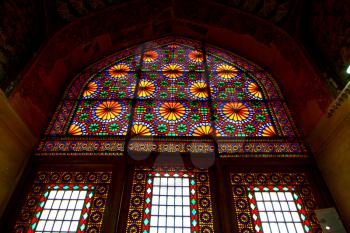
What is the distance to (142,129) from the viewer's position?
4566mm

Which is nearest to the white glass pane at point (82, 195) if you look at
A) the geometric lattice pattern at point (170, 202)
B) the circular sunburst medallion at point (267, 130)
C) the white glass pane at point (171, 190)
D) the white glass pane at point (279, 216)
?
the geometric lattice pattern at point (170, 202)

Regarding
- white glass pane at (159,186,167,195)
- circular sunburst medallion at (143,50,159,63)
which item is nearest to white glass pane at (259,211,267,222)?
white glass pane at (159,186,167,195)

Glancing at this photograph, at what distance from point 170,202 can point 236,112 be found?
2.07 m

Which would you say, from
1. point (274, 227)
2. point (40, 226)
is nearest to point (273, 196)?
point (274, 227)

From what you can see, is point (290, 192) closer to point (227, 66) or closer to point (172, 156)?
point (172, 156)

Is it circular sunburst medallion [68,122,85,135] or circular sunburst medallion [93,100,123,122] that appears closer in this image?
circular sunburst medallion [68,122,85,135]

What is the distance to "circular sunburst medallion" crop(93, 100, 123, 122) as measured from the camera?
4801mm

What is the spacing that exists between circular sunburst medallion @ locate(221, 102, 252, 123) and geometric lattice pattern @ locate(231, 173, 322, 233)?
1.10 m

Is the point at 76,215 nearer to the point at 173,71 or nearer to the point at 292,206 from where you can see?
the point at 292,206

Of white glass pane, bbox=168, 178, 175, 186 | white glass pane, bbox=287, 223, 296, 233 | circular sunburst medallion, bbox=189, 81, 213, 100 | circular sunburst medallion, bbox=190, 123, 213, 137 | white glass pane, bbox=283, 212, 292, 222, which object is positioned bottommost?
white glass pane, bbox=287, 223, 296, 233

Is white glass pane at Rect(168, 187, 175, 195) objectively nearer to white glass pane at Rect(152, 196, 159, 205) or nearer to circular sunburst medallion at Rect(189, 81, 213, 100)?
white glass pane at Rect(152, 196, 159, 205)

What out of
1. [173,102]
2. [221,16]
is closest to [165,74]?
[173,102]

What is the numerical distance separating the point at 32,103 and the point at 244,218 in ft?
11.6

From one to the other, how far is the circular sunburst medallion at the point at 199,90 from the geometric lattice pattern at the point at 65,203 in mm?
2187
